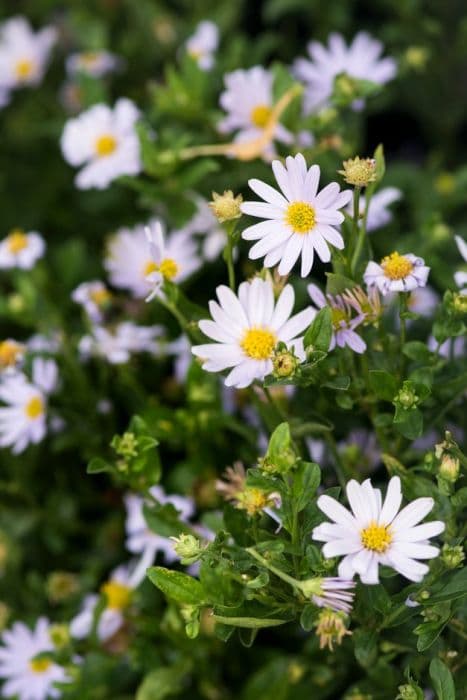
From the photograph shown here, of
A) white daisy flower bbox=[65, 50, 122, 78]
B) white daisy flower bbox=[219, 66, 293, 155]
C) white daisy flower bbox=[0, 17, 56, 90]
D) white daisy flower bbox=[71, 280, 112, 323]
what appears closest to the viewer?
white daisy flower bbox=[71, 280, 112, 323]

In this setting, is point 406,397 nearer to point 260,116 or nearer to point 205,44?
point 260,116

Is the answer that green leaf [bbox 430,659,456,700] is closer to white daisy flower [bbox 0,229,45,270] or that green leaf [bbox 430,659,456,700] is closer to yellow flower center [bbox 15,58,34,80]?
white daisy flower [bbox 0,229,45,270]

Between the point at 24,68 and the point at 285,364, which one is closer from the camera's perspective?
the point at 285,364

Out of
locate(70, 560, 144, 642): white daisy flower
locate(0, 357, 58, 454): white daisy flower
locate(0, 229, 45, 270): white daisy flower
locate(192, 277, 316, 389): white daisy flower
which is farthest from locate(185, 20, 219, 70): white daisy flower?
locate(70, 560, 144, 642): white daisy flower

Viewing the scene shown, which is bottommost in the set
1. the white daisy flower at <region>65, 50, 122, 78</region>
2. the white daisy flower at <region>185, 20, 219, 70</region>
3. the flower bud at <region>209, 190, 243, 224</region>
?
the flower bud at <region>209, 190, 243, 224</region>

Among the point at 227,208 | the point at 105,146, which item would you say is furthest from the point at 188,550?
the point at 105,146

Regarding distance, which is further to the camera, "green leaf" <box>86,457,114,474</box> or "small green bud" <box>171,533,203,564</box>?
"green leaf" <box>86,457,114,474</box>

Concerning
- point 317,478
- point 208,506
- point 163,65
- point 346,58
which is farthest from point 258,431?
point 163,65

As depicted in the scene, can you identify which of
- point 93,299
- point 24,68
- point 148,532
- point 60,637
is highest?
point 24,68
